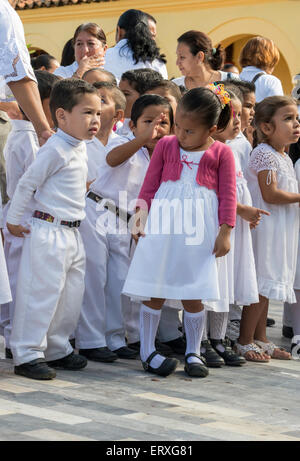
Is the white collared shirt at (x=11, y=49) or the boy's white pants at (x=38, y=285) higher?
the white collared shirt at (x=11, y=49)

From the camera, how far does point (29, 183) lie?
4.57 m

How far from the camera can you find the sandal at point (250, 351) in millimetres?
5436

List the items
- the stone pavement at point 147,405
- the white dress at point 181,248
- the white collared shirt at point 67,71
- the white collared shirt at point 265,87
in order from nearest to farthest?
the stone pavement at point 147,405 < the white dress at point 181,248 < the white collared shirt at point 67,71 < the white collared shirt at point 265,87

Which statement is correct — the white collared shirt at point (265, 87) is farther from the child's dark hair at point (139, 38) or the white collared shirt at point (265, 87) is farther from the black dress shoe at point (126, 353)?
the black dress shoe at point (126, 353)

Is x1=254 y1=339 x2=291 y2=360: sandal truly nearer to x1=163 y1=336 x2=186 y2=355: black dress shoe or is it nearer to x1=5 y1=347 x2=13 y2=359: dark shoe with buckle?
x1=163 y1=336 x2=186 y2=355: black dress shoe

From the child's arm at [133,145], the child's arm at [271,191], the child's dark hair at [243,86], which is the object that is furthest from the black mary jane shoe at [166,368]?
the child's dark hair at [243,86]

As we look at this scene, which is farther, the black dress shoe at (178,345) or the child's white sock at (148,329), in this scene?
the black dress shoe at (178,345)

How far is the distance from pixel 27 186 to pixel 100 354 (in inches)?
41.8

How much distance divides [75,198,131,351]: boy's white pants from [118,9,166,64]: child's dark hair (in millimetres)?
2067

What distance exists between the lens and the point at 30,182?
4574mm

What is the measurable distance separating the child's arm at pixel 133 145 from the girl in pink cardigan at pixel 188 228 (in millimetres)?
185

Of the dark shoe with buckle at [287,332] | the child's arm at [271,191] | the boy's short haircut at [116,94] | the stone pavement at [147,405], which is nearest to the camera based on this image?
the stone pavement at [147,405]

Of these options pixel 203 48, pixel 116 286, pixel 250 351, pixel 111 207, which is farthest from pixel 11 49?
pixel 203 48

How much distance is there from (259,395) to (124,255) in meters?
1.25
